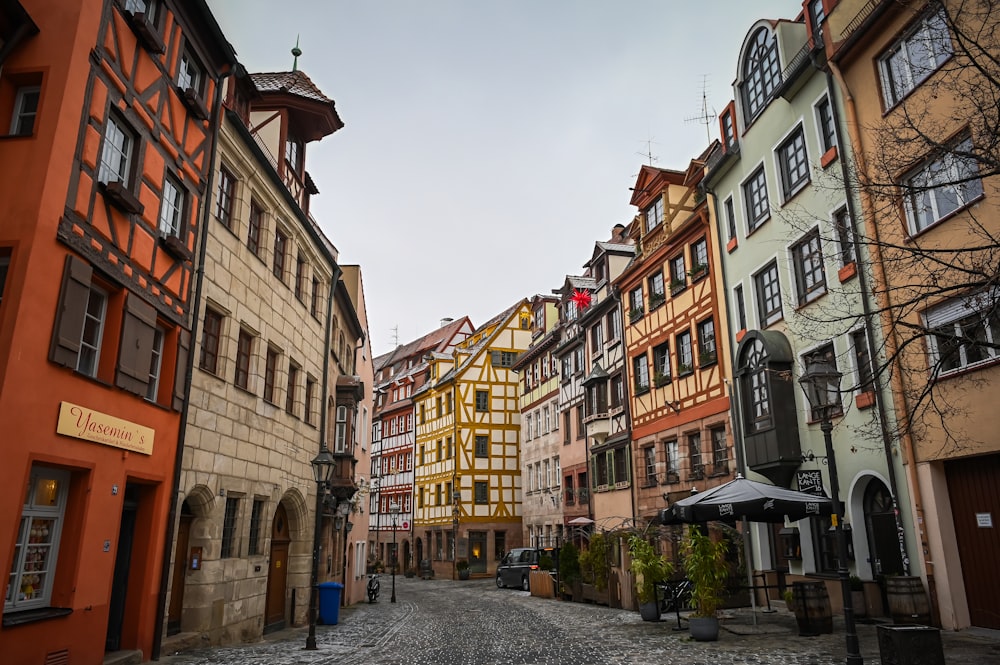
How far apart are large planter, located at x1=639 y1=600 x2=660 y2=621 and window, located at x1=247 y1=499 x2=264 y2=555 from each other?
8.54 metres

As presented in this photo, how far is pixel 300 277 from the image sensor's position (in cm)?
1942

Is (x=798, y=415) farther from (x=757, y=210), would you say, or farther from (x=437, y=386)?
(x=437, y=386)

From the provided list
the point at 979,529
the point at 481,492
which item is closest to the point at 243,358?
the point at 979,529

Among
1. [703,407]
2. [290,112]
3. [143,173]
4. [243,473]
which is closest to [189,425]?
[243,473]

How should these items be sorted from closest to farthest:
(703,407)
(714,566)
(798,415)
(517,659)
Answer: (517,659)
(714,566)
(798,415)
(703,407)

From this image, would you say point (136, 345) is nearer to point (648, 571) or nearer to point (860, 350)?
point (648, 571)

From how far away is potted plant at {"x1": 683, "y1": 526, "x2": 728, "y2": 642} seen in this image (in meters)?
12.9

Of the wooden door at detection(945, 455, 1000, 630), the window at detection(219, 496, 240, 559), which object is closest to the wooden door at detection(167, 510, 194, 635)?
the window at detection(219, 496, 240, 559)

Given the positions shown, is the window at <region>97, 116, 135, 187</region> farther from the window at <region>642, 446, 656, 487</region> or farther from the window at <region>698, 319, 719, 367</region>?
the window at <region>642, 446, 656, 487</region>

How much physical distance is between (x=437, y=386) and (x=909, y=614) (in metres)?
39.7

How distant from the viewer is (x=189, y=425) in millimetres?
12516

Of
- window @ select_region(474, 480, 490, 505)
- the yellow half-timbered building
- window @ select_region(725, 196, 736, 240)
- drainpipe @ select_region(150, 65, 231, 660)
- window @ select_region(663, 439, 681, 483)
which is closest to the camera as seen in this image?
drainpipe @ select_region(150, 65, 231, 660)

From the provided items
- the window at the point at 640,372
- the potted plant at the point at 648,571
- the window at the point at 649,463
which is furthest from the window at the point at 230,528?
the window at the point at 640,372

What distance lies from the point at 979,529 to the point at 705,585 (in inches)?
181
